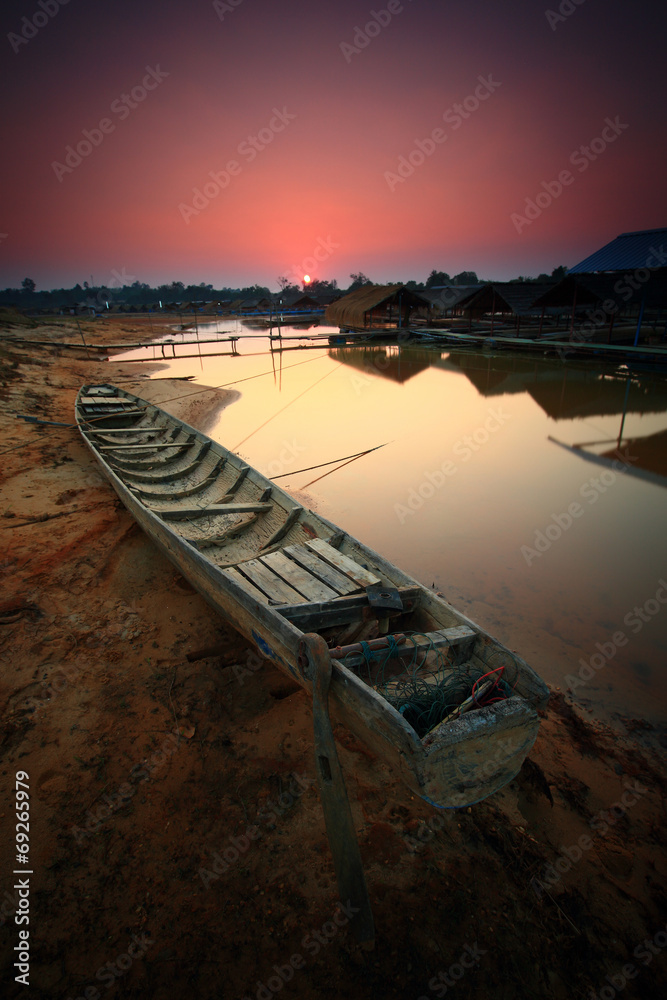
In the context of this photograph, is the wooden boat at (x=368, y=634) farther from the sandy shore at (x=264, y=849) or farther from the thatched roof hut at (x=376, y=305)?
the thatched roof hut at (x=376, y=305)

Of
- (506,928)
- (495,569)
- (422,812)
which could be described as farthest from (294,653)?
(495,569)

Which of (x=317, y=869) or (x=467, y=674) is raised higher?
(x=467, y=674)

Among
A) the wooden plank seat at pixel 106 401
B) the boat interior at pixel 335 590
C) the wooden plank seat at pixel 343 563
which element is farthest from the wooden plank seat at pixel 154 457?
the wooden plank seat at pixel 343 563

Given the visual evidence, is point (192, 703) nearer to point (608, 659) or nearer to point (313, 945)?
point (313, 945)

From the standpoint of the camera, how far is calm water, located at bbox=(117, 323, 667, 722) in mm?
4273

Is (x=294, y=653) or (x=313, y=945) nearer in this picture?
(x=313, y=945)

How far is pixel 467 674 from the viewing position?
2596 millimetres

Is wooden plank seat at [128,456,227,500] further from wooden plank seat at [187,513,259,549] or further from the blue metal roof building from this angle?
the blue metal roof building

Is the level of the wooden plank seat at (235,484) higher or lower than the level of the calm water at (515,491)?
higher

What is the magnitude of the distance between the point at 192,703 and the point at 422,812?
1.74m

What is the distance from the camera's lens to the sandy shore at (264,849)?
2004mm

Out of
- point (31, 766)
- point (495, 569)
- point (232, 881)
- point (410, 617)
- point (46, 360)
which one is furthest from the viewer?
point (46, 360)

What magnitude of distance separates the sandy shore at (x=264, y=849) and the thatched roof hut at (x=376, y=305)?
26.2 m

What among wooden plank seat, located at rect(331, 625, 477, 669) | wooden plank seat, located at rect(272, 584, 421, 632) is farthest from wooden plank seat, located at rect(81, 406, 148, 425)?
wooden plank seat, located at rect(331, 625, 477, 669)
